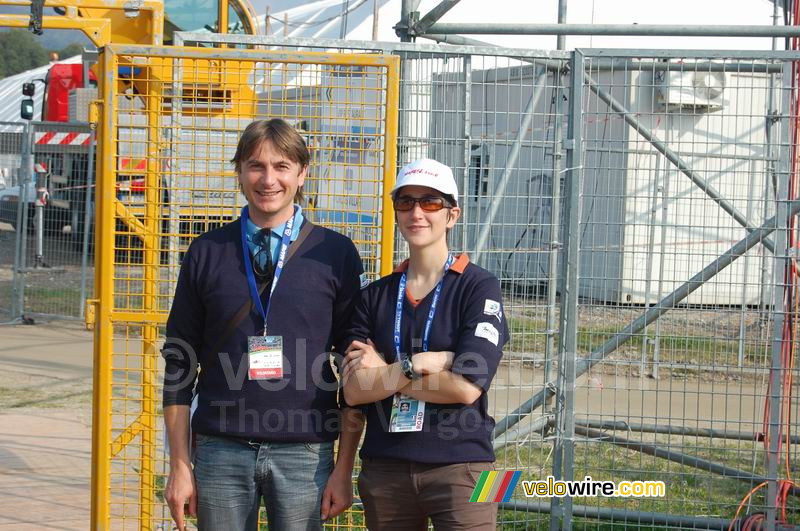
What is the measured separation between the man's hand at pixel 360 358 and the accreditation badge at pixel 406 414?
138mm

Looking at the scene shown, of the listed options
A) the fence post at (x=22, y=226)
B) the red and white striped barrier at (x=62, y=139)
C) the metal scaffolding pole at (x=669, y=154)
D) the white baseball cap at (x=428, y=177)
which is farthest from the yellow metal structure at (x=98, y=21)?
the red and white striped barrier at (x=62, y=139)

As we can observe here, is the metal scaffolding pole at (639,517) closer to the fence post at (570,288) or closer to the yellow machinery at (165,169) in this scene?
the fence post at (570,288)

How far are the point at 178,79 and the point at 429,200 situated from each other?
5.54 feet

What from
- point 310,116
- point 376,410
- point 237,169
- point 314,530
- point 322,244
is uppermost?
point 310,116

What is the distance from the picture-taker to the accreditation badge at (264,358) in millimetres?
3291

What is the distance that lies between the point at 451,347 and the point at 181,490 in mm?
1033

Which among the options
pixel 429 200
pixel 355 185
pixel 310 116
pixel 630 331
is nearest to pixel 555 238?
pixel 630 331

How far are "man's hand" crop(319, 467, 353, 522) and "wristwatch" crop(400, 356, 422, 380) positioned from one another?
42 centimetres

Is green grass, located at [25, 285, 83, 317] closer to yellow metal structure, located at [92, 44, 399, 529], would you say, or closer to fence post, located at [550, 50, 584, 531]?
yellow metal structure, located at [92, 44, 399, 529]

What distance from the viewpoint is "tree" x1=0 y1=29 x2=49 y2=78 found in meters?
87.4

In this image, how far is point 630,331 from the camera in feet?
17.1

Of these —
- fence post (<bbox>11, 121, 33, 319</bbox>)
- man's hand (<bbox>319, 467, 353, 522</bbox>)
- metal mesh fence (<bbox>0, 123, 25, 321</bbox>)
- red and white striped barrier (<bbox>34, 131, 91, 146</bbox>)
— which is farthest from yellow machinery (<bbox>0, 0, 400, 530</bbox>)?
red and white striped barrier (<bbox>34, 131, 91, 146</bbox>)

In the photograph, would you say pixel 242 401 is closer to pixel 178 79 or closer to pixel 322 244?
pixel 322 244

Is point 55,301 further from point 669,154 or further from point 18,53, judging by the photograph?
point 18,53
